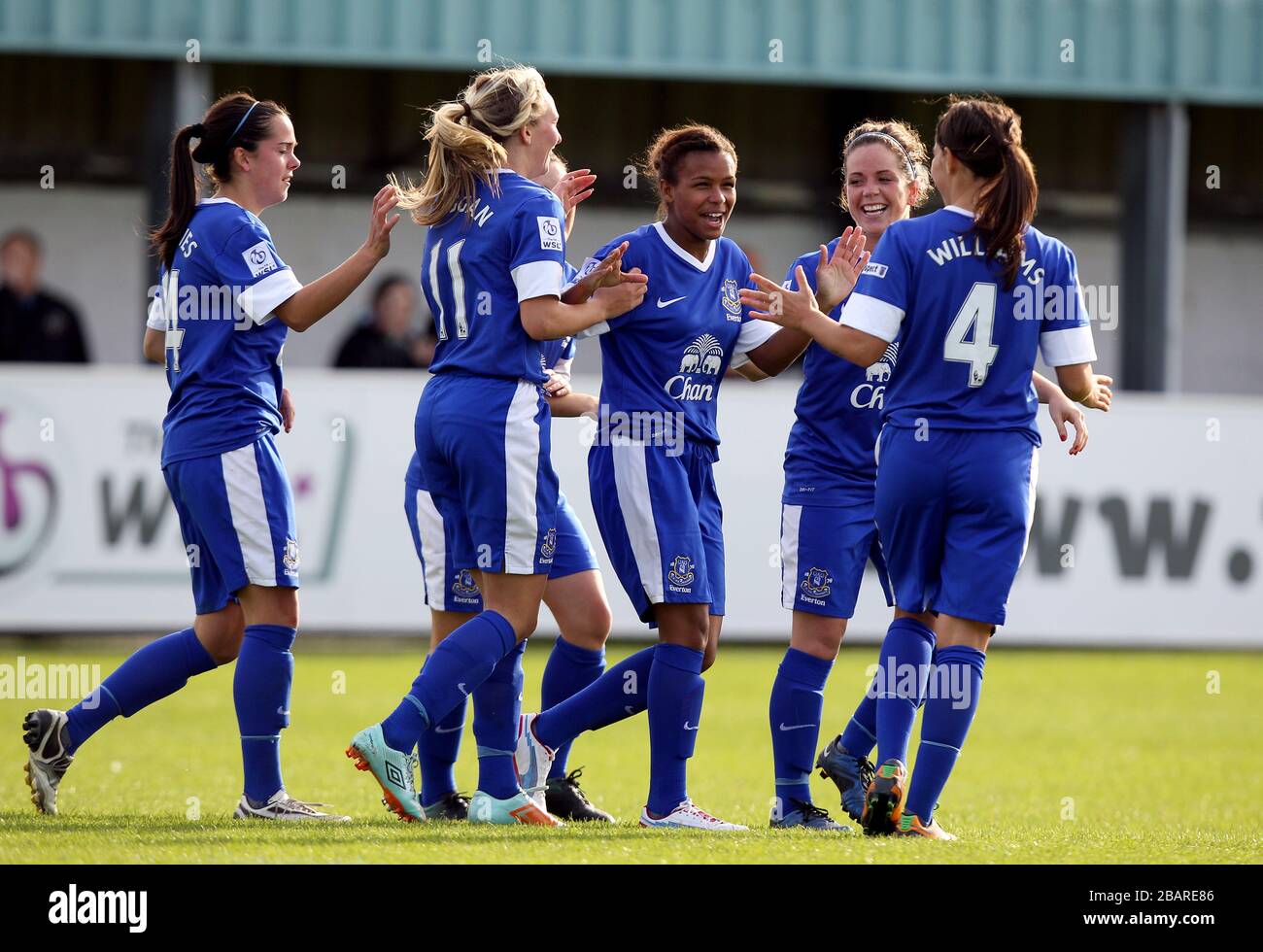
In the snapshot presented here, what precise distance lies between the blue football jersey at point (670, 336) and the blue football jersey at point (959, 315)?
0.62 m

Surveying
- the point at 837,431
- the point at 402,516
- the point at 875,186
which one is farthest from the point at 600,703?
the point at 402,516

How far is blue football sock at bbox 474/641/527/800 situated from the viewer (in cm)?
522

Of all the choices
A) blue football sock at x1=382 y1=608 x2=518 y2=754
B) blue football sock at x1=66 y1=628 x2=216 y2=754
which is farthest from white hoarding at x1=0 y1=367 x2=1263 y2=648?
blue football sock at x1=382 y1=608 x2=518 y2=754

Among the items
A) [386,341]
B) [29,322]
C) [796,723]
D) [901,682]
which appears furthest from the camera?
[29,322]

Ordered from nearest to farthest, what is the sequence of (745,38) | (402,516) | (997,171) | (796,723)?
1. (997,171)
2. (796,723)
3. (402,516)
4. (745,38)

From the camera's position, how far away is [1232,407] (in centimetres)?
1262

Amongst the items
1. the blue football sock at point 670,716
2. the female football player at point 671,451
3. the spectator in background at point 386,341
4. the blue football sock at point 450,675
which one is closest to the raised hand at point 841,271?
the female football player at point 671,451

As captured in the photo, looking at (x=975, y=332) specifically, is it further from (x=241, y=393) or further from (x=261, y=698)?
(x=261, y=698)

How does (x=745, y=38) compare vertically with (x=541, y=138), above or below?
above

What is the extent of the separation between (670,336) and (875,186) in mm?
1033

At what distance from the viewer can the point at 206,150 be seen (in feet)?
17.7

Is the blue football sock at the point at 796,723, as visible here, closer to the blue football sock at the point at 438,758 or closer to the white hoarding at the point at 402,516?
the blue football sock at the point at 438,758

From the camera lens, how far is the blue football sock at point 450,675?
4.78 metres
